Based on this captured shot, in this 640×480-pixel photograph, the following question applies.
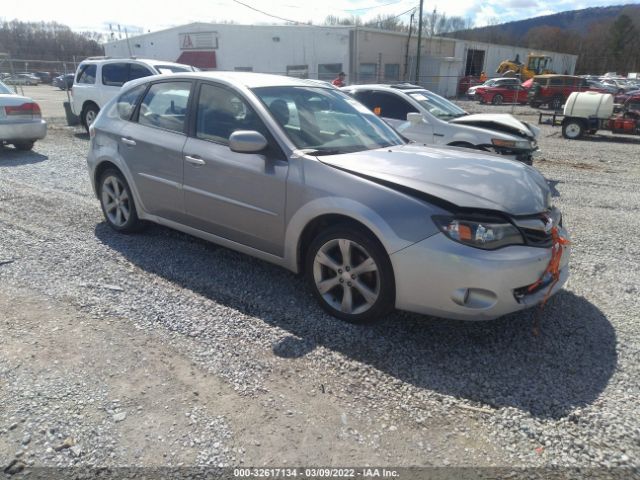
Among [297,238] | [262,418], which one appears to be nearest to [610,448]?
[262,418]

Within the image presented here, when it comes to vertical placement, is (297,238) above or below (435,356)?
above

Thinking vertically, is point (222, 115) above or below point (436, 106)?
above

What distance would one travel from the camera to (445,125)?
8.16 meters

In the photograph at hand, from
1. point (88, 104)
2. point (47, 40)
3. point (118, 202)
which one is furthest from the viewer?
point (47, 40)

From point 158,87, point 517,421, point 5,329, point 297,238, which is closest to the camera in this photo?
point 517,421

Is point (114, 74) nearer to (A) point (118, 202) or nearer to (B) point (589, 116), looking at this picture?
(A) point (118, 202)

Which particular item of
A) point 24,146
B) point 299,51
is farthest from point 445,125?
point 299,51

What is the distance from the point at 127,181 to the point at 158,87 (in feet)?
3.28

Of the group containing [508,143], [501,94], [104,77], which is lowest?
[501,94]

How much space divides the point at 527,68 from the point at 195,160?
157ft

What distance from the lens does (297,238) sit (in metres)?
3.57

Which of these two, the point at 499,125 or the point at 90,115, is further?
the point at 90,115

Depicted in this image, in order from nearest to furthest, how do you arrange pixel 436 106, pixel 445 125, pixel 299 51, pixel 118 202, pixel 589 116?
pixel 118 202, pixel 445 125, pixel 436 106, pixel 589 116, pixel 299 51

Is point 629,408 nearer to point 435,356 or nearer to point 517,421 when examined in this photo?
point 517,421
